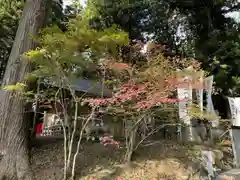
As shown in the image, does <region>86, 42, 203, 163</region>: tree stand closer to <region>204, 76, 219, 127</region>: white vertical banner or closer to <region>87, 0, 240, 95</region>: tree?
<region>204, 76, 219, 127</region>: white vertical banner

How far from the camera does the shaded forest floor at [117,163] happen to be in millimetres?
5875

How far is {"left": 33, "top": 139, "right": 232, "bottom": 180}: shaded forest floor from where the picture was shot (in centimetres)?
588

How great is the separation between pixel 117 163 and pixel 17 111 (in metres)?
2.78

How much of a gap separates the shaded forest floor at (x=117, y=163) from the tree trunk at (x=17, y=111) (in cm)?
50

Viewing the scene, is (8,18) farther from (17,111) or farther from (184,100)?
(184,100)

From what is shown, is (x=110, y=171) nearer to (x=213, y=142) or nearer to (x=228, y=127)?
(x=213, y=142)

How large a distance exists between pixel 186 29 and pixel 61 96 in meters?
8.90

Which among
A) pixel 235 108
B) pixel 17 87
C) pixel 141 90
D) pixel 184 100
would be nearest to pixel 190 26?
pixel 235 108

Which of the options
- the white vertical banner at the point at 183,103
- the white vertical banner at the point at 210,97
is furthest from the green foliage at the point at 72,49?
the white vertical banner at the point at 210,97

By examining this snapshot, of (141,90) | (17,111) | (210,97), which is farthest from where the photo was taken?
(210,97)

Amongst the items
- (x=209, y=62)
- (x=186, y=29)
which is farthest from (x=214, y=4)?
(x=209, y=62)

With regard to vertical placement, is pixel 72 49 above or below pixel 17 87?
above

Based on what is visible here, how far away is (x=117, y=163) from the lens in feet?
21.0

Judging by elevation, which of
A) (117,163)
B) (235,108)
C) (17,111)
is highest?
(235,108)
